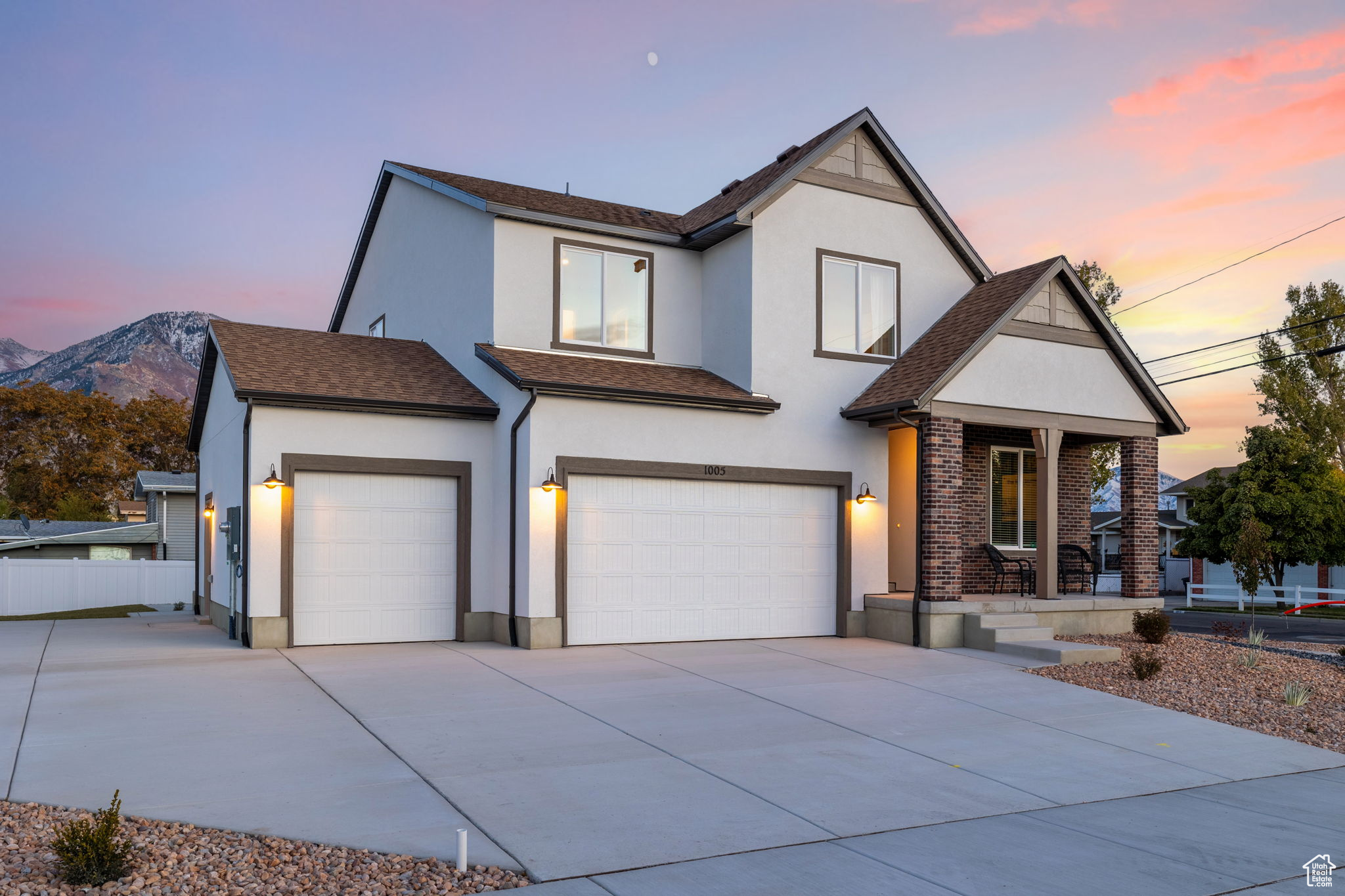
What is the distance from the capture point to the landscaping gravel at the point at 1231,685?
1034cm

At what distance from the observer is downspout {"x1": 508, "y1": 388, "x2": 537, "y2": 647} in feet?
47.0

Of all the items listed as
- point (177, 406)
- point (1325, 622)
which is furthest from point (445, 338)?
point (177, 406)

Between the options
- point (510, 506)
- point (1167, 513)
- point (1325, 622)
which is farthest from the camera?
point (1167, 513)

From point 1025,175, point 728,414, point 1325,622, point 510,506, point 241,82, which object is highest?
point 241,82

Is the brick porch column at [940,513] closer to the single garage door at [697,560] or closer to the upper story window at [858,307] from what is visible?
the single garage door at [697,560]

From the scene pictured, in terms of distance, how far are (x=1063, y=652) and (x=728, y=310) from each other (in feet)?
24.1

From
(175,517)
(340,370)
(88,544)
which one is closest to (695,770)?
(340,370)

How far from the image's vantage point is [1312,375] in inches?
1459

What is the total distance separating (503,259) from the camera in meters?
15.4

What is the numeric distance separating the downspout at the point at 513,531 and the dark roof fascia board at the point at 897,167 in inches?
197

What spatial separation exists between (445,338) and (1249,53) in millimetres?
14307

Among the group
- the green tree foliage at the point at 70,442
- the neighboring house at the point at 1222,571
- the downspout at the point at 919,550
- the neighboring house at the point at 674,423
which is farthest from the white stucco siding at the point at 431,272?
the green tree foliage at the point at 70,442

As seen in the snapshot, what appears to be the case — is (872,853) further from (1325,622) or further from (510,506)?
(1325,622)

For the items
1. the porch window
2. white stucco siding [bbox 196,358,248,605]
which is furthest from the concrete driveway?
the porch window
